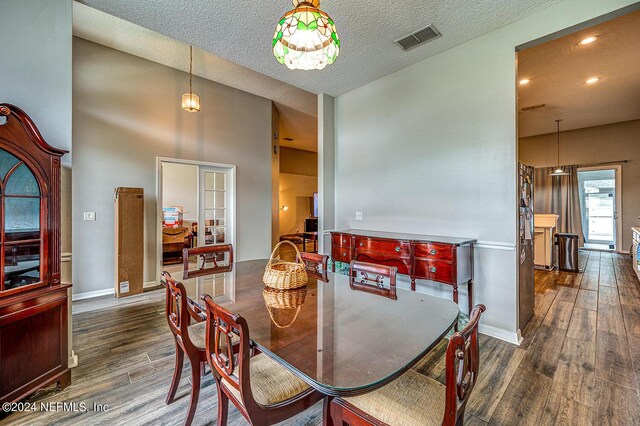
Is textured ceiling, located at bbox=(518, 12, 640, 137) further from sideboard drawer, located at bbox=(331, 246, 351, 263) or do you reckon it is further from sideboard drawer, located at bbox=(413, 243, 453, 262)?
sideboard drawer, located at bbox=(331, 246, 351, 263)

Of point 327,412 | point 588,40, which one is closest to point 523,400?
point 327,412

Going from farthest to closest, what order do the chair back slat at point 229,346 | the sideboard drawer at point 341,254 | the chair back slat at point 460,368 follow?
the sideboard drawer at point 341,254 < the chair back slat at point 229,346 < the chair back slat at point 460,368

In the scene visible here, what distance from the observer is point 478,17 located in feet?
8.26

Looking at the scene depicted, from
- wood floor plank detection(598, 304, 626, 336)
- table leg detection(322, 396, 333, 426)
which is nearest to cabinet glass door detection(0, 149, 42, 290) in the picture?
table leg detection(322, 396, 333, 426)

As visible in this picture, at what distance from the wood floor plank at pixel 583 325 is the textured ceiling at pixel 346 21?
10.3ft

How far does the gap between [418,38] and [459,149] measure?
1246 millimetres

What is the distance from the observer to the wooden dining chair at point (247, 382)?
1007 millimetres

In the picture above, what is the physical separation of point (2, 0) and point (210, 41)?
1.48m

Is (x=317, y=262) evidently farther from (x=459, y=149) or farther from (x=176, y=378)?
(x=459, y=149)

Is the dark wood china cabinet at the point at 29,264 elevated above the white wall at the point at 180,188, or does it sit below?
below

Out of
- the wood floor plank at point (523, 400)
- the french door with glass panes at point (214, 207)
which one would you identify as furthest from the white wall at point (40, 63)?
the wood floor plank at point (523, 400)

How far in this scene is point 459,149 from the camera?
2973 millimetres

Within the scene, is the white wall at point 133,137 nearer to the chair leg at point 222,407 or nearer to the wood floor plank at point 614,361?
the chair leg at point 222,407

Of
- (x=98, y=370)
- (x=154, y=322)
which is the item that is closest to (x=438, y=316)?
(x=98, y=370)
